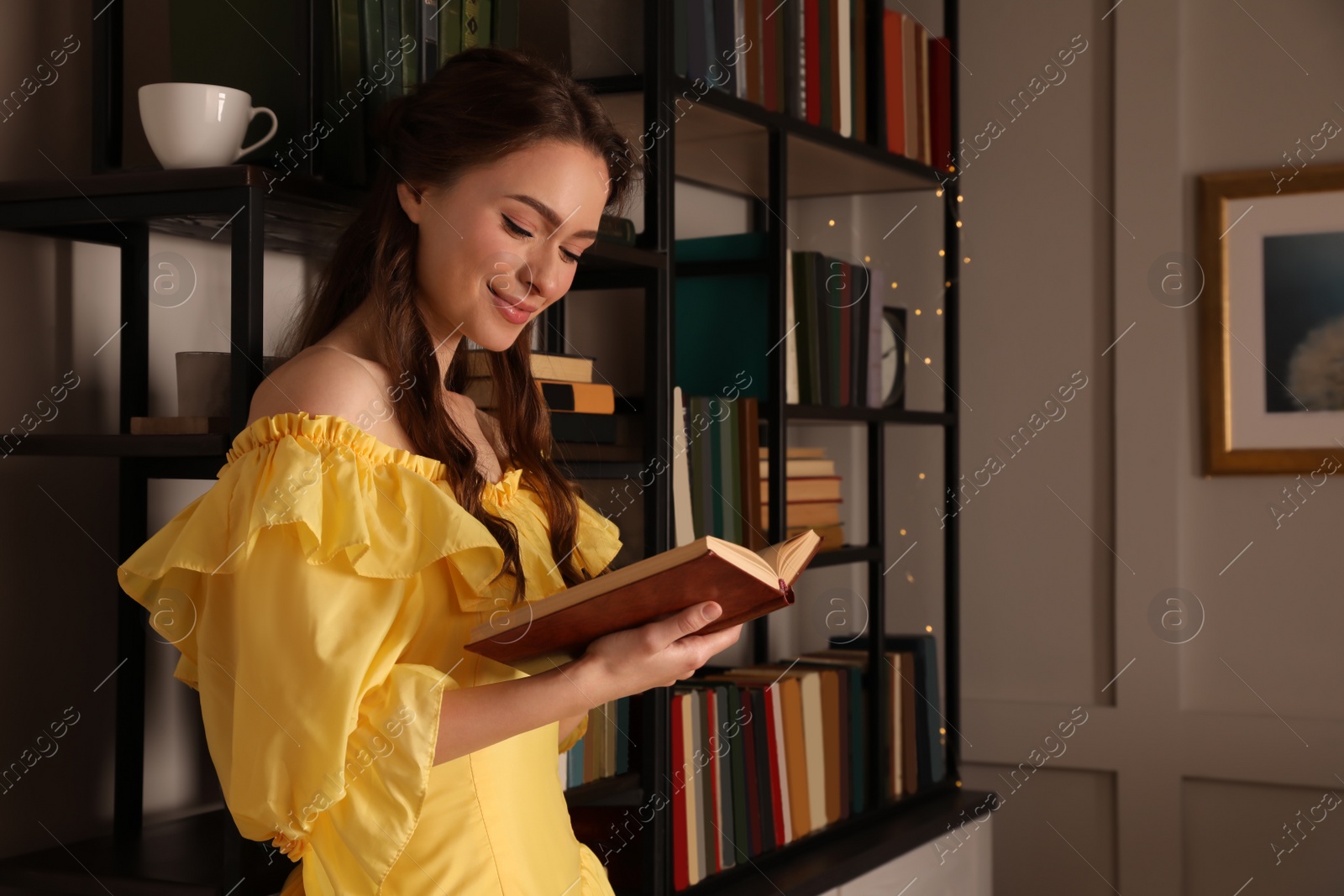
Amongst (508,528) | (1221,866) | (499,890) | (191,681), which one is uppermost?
(508,528)

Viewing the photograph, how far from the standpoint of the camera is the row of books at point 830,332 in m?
2.26

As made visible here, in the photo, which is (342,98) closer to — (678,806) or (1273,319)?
(678,806)

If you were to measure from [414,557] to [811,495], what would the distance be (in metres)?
1.40

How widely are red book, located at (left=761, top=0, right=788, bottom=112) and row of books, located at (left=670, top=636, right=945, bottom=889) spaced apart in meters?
0.97

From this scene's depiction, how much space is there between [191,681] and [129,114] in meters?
0.63

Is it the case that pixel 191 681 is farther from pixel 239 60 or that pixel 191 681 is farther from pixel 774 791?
pixel 774 791

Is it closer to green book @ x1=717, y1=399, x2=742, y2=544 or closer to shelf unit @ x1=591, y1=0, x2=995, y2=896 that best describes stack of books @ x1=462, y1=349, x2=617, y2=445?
shelf unit @ x1=591, y1=0, x2=995, y2=896

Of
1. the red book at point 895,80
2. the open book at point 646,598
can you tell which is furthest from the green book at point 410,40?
the red book at point 895,80

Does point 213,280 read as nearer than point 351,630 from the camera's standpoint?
No

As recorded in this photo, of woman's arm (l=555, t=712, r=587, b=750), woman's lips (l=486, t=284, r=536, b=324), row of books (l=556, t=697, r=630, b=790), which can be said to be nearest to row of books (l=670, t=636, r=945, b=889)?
row of books (l=556, t=697, r=630, b=790)

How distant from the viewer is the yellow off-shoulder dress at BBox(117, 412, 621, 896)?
3.33ft

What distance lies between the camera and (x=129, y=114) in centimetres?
139

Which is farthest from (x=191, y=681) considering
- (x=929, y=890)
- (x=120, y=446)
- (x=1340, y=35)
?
(x=1340, y=35)

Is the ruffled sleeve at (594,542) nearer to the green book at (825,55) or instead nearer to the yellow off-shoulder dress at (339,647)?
the yellow off-shoulder dress at (339,647)
